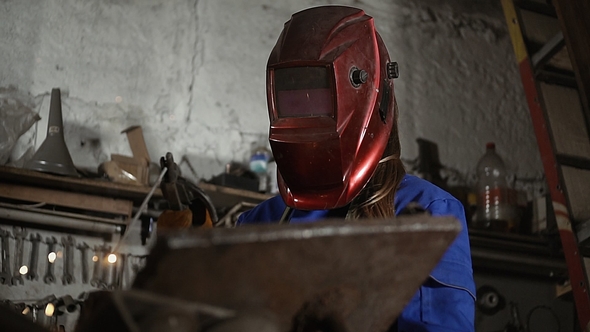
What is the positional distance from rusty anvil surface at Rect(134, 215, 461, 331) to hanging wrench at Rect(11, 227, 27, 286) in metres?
2.14

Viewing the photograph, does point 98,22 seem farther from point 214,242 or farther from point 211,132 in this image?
point 214,242

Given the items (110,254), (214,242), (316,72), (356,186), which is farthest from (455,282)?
(110,254)

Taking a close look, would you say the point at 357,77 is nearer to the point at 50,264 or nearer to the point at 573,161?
the point at 573,161

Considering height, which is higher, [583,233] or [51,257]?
[583,233]

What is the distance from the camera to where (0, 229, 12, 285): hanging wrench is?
9.00 ft

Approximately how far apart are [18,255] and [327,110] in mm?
1641

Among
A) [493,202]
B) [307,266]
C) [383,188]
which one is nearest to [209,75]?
[493,202]

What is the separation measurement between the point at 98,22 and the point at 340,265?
255 centimetres

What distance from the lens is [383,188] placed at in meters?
1.62

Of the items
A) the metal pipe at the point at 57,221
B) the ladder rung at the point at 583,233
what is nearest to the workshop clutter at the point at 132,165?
the metal pipe at the point at 57,221

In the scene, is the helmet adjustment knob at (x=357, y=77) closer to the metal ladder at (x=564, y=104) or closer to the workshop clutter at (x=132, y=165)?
the metal ladder at (x=564, y=104)

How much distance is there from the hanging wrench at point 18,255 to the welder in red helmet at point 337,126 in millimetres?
1453

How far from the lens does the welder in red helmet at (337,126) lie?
1.62 meters

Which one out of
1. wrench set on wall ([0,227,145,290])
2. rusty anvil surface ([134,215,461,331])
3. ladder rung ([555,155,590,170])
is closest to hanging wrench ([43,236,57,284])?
wrench set on wall ([0,227,145,290])
